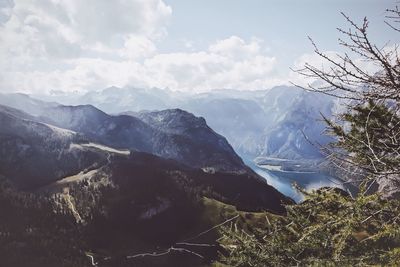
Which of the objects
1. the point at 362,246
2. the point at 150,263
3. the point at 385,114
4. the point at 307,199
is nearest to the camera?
the point at 385,114

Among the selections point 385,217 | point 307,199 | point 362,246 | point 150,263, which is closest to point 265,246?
point 362,246

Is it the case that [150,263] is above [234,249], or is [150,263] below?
below

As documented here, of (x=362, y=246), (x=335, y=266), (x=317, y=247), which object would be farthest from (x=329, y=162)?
(x=362, y=246)

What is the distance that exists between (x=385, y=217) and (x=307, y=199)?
2486 mm

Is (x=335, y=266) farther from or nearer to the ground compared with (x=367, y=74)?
nearer to the ground

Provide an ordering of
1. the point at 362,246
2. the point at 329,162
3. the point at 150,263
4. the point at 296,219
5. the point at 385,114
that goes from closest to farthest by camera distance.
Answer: the point at 329,162 → the point at 385,114 → the point at 296,219 → the point at 362,246 → the point at 150,263

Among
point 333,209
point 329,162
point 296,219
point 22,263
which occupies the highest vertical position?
point 329,162

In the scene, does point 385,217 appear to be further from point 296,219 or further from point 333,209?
point 296,219

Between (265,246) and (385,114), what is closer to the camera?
(385,114)

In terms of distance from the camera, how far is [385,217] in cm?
1406

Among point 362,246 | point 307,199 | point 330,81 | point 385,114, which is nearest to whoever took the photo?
point 330,81

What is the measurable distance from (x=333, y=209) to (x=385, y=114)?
327cm

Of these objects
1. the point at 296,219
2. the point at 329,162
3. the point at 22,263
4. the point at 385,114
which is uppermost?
the point at 385,114

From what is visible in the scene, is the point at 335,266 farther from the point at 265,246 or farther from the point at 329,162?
the point at 329,162
